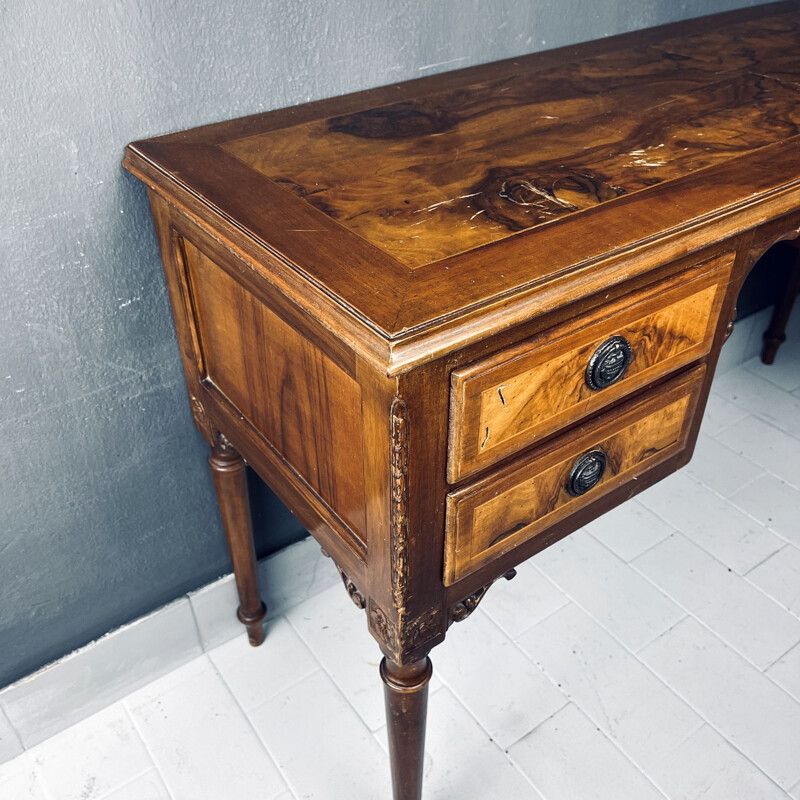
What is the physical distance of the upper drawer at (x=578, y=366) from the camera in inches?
26.0

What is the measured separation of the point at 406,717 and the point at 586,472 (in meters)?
0.32

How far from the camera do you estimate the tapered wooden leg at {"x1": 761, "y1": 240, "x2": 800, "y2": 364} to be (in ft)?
5.94

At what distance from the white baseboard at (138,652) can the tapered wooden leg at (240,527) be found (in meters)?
0.04

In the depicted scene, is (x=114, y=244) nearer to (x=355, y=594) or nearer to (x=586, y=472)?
(x=355, y=594)

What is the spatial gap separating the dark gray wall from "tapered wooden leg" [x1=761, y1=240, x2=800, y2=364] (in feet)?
2.59

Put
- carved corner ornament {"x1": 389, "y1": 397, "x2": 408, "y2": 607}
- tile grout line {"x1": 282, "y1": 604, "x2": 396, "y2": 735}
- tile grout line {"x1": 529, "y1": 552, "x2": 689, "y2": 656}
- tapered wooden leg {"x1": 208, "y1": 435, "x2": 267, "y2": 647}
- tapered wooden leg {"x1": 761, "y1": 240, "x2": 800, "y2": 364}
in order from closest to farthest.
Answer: carved corner ornament {"x1": 389, "y1": 397, "x2": 408, "y2": 607}
tapered wooden leg {"x1": 208, "y1": 435, "x2": 267, "y2": 647}
tile grout line {"x1": 282, "y1": 604, "x2": 396, "y2": 735}
tile grout line {"x1": 529, "y1": 552, "x2": 689, "y2": 656}
tapered wooden leg {"x1": 761, "y1": 240, "x2": 800, "y2": 364}

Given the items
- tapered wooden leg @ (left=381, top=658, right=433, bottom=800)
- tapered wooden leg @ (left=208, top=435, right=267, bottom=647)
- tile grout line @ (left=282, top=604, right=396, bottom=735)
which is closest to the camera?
tapered wooden leg @ (left=381, top=658, right=433, bottom=800)

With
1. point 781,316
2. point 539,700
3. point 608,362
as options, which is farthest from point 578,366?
point 781,316

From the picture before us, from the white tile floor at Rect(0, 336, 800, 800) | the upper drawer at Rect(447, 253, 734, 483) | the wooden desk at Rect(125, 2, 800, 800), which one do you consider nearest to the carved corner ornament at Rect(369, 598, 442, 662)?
the wooden desk at Rect(125, 2, 800, 800)

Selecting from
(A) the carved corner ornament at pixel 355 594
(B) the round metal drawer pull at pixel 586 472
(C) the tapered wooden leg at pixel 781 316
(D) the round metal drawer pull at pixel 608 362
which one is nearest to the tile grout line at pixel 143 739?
(A) the carved corner ornament at pixel 355 594

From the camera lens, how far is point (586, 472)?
0.81 metres

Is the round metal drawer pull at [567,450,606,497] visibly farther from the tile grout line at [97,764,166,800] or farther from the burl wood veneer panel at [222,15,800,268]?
the tile grout line at [97,764,166,800]

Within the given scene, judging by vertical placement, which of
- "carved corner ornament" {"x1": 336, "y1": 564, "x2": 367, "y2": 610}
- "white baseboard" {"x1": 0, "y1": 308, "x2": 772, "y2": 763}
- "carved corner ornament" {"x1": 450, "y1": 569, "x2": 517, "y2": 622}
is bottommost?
"white baseboard" {"x1": 0, "y1": 308, "x2": 772, "y2": 763}

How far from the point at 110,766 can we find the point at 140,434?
477 millimetres
